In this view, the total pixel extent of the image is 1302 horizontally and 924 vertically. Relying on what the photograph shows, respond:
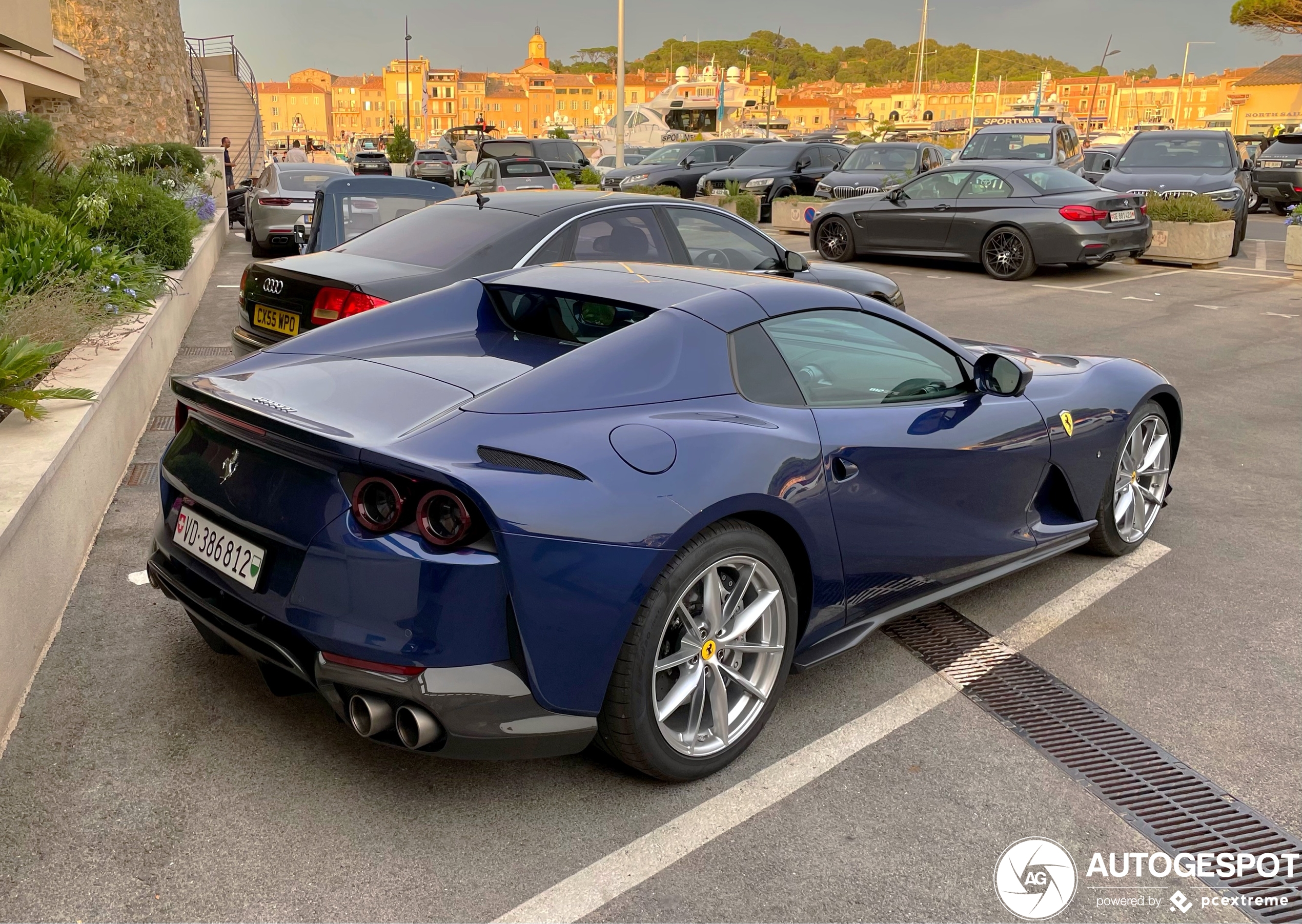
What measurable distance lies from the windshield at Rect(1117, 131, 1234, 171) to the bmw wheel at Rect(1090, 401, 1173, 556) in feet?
52.2

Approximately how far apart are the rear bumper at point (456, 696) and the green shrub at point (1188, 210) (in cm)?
1643

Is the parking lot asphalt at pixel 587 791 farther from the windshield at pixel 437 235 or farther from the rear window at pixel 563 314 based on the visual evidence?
the windshield at pixel 437 235

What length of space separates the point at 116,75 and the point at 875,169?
21.7m

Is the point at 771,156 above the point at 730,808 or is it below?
above

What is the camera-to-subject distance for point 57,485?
4.48 metres

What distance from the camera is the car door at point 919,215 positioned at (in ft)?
52.1

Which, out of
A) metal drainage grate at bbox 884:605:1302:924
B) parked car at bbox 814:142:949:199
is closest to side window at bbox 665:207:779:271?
metal drainage grate at bbox 884:605:1302:924

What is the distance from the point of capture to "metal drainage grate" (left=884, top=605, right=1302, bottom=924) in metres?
2.98

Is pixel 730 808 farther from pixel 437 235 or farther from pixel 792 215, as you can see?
pixel 792 215

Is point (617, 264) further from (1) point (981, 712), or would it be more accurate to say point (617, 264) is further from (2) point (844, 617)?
(1) point (981, 712)

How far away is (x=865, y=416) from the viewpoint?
3.69 m

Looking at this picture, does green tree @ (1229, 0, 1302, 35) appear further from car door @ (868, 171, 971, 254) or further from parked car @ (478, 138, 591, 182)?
car door @ (868, 171, 971, 254)

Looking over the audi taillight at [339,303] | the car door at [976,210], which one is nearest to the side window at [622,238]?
the audi taillight at [339,303]

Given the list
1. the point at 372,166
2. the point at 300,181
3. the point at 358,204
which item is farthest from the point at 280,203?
the point at 372,166
